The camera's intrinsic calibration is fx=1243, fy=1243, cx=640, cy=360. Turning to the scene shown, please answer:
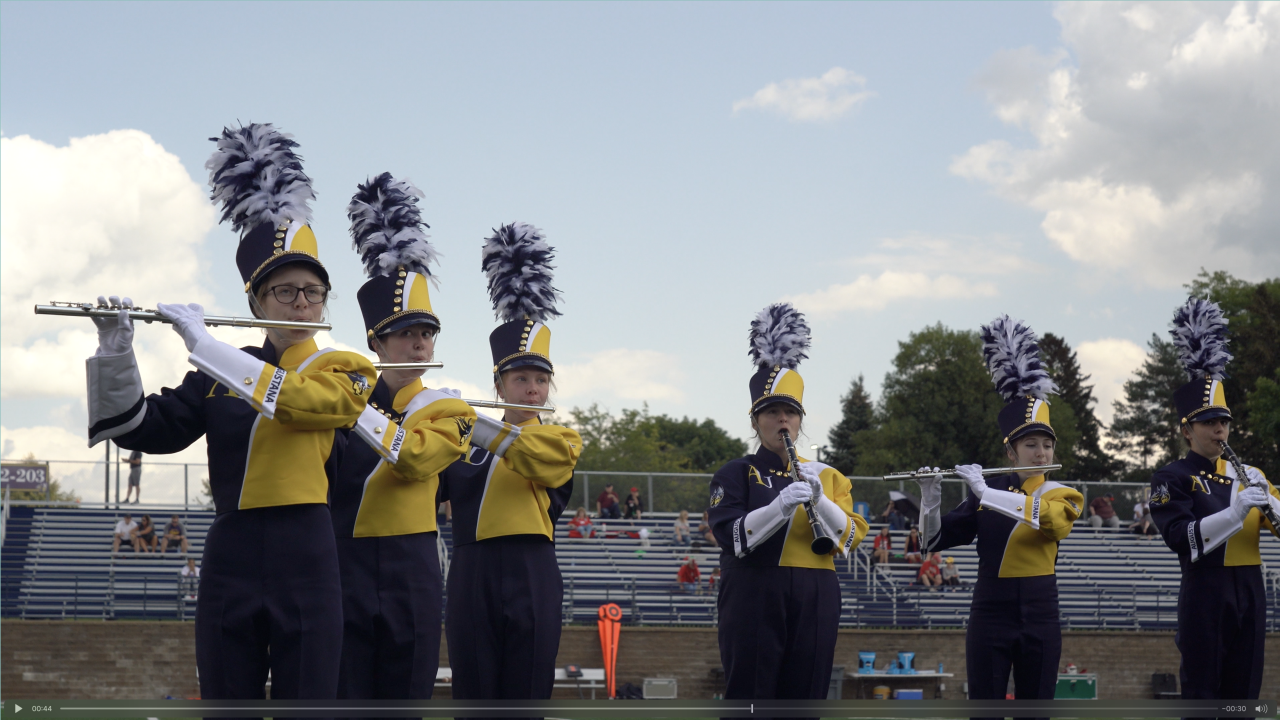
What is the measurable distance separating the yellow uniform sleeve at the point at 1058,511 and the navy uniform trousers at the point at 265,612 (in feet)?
14.7

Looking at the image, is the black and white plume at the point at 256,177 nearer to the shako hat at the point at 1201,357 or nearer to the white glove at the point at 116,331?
the white glove at the point at 116,331

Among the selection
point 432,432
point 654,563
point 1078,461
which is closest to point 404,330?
point 432,432

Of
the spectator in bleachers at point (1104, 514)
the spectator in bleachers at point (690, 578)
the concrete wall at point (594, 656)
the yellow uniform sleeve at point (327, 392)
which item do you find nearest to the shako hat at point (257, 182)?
the yellow uniform sleeve at point (327, 392)

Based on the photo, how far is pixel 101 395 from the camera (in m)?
4.09

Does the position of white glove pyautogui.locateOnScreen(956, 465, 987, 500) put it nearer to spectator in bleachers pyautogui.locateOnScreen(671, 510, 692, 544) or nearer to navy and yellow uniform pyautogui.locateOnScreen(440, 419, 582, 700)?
navy and yellow uniform pyautogui.locateOnScreen(440, 419, 582, 700)

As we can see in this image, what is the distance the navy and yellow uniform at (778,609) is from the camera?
6.33 meters

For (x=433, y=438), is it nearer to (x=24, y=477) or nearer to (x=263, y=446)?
(x=263, y=446)

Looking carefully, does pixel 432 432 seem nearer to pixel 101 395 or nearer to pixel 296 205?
pixel 296 205

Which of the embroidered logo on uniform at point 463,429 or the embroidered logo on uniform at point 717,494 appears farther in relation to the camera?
the embroidered logo on uniform at point 717,494

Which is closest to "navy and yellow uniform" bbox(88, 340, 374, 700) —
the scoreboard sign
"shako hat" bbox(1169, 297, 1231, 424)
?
"shako hat" bbox(1169, 297, 1231, 424)

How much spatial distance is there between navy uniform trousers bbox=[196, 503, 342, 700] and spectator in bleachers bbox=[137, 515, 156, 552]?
19990mm

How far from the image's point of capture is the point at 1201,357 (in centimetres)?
826

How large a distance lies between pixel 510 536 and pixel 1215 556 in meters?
4.48

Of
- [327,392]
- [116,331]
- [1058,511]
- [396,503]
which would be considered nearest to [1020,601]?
[1058,511]
